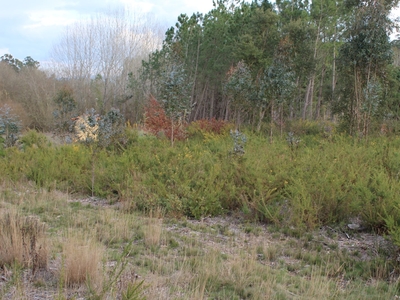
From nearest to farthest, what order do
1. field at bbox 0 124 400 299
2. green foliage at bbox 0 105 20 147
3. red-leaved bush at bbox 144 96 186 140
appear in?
field at bbox 0 124 400 299, green foliage at bbox 0 105 20 147, red-leaved bush at bbox 144 96 186 140

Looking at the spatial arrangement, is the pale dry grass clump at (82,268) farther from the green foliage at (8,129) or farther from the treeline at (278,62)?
the green foliage at (8,129)

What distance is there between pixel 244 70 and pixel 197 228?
40.2 ft

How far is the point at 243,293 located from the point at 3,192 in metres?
5.36

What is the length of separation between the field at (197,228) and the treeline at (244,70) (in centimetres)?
543

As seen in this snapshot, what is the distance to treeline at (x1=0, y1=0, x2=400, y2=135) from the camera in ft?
47.5

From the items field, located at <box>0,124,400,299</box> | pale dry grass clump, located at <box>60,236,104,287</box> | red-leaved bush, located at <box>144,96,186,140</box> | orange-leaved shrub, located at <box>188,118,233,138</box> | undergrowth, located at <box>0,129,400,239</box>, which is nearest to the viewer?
pale dry grass clump, located at <box>60,236,104,287</box>

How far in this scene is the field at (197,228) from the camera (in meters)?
3.18

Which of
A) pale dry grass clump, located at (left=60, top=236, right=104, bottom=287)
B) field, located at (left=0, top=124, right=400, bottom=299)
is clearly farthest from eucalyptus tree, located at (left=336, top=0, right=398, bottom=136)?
pale dry grass clump, located at (left=60, top=236, right=104, bottom=287)

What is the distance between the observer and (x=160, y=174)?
732 cm

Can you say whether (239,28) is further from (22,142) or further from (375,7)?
A: (22,142)

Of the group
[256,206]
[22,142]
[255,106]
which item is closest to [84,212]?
[256,206]

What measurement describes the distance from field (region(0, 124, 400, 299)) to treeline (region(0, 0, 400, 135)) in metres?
5.43

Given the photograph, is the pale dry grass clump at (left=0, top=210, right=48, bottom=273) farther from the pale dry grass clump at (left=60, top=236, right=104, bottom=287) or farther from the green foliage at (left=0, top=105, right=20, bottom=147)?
the green foliage at (left=0, top=105, right=20, bottom=147)

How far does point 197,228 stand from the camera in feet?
18.1
